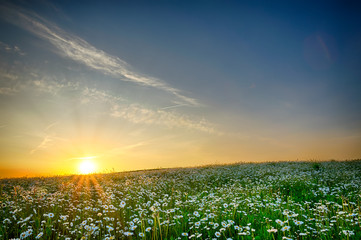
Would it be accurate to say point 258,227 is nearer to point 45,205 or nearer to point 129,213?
point 129,213

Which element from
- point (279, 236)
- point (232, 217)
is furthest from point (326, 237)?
point (232, 217)

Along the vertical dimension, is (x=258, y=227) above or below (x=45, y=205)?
below

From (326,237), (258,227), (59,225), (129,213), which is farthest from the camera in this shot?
(129,213)

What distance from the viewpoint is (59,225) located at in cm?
737

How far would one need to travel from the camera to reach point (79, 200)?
9961 mm

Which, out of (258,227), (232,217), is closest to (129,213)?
(232,217)

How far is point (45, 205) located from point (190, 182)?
9.49 m

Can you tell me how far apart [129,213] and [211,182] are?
27.5 ft

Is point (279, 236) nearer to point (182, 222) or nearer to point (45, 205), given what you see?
point (182, 222)

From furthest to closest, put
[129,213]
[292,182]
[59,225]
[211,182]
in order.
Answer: [211,182] → [292,182] → [129,213] → [59,225]

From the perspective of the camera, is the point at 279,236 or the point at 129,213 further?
the point at 129,213

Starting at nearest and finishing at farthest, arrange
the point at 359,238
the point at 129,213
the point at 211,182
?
1. the point at 359,238
2. the point at 129,213
3. the point at 211,182

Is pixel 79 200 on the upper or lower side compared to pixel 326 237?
upper

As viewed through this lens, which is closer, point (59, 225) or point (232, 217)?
point (232, 217)
